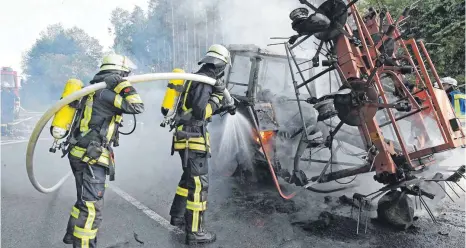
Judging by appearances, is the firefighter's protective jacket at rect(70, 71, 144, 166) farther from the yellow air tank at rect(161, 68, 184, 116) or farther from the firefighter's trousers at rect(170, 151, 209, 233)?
the firefighter's trousers at rect(170, 151, 209, 233)

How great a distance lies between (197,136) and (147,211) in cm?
161

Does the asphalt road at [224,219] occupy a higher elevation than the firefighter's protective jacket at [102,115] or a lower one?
lower

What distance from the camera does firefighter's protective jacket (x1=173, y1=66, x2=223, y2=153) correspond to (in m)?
3.76

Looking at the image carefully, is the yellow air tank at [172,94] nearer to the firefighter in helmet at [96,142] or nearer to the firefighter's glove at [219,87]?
Result: the firefighter's glove at [219,87]

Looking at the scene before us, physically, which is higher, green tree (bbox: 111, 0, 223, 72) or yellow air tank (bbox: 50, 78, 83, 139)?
green tree (bbox: 111, 0, 223, 72)

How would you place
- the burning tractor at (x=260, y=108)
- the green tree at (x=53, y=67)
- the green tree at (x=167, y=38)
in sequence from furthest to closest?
the green tree at (x=53, y=67) → the green tree at (x=167, y=38) → the burning tractor at (x=260, y=108)

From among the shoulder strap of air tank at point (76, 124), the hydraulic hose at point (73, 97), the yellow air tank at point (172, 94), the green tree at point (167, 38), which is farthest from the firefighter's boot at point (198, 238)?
the green tree at point (167, 38)

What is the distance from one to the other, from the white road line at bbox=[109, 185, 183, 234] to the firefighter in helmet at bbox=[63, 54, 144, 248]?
1.08m

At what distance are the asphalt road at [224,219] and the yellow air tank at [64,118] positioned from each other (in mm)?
1287

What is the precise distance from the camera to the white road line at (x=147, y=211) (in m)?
4.17

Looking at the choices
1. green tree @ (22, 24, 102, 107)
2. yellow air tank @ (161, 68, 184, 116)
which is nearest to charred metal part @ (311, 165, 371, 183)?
yellow air tank @ (161, 68, 184, 116)

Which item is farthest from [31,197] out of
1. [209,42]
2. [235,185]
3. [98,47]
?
[98,47]

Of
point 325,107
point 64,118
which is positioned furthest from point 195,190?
point 325,107

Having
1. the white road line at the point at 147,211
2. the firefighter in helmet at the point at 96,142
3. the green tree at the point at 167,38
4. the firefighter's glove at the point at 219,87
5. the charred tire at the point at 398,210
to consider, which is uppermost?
the green tree at the point at 167,38
